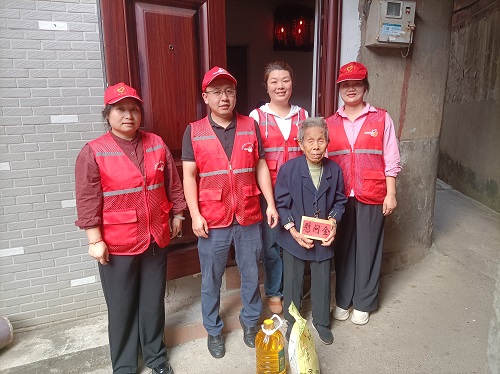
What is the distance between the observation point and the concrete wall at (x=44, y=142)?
246 centimetres

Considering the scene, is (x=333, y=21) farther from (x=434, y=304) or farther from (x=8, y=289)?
(x=8, y=289)

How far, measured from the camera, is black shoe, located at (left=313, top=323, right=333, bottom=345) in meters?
2.59

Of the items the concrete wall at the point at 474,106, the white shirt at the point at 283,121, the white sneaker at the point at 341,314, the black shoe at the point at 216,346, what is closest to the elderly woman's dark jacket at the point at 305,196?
the white shirt at the point at 283,121

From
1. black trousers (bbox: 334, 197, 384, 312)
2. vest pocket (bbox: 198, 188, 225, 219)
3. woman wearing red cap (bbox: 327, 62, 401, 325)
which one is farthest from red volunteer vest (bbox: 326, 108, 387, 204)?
vest pocket (bbox: 198, 188, 225, 219)

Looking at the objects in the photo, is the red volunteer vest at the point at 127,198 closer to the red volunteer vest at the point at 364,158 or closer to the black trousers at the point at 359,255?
the red volunteer vest at the point at 364,158

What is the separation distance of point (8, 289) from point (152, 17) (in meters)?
2.22

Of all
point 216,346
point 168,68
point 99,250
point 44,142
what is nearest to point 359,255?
point 216,346

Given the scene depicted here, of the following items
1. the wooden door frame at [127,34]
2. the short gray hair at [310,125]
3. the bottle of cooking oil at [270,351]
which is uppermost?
the wooden door frame at [127,34]

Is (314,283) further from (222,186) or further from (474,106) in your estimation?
(474,106)

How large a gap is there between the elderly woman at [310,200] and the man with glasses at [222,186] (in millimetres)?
121

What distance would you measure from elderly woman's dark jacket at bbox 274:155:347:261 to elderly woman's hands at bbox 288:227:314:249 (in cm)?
5

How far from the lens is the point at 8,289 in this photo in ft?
8.91

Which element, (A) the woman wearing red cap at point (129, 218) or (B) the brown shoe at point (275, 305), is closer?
(A) the woman wearing red cap at point (129, 218)

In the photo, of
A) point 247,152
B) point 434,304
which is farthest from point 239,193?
point 434,304
